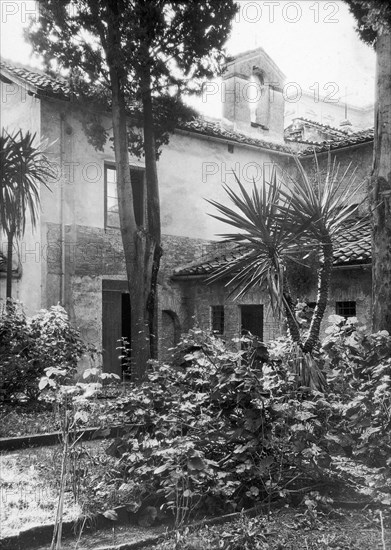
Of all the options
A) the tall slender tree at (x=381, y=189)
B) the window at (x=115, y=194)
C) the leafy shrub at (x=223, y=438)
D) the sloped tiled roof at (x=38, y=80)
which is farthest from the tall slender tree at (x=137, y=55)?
the leafy shrub at (x=223, y=438)

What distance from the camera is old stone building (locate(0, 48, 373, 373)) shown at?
39.1 ft

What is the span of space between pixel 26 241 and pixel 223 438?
8529 mm

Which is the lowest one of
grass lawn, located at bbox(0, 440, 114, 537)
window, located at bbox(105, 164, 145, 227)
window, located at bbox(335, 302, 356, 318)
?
grass lawn, located at bbox(0, 440, 114, 537)

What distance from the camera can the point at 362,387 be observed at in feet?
16.4

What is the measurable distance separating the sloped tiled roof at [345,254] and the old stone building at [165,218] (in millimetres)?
26

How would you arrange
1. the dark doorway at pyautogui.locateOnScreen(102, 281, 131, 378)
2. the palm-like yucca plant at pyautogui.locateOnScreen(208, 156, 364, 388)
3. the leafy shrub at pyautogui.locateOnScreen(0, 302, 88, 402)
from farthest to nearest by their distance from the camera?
the dark doorway at pyautogui.locateOnScreen(102, 281, 131, 378)
the leafy shrub at pyautogui.locateOnScreen(0, 302, 88, 402)
the palm-like yucca plant at pyautogui.locateOnScreen(208, 156, 364, 388)

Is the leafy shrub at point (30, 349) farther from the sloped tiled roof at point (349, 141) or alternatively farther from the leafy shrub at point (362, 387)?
the sloped tiled roof at point (349, 141)

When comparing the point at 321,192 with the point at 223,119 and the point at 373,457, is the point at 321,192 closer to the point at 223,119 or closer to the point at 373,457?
the point at 373,457

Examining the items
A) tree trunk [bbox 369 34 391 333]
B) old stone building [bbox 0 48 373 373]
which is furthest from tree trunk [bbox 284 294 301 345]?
old stone building [bbox 0 48 373 373]

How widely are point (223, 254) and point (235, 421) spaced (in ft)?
30.4

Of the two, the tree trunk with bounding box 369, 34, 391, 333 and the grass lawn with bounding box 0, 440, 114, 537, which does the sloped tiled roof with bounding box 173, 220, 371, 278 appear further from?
the grass lawn with bounding box 0, 440, 114, 537

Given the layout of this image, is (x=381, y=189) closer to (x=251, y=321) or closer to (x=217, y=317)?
(x=251, y=321)

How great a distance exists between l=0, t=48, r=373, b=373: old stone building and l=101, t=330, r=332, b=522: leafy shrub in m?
5.66

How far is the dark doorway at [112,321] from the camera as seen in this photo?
41.9 feet
